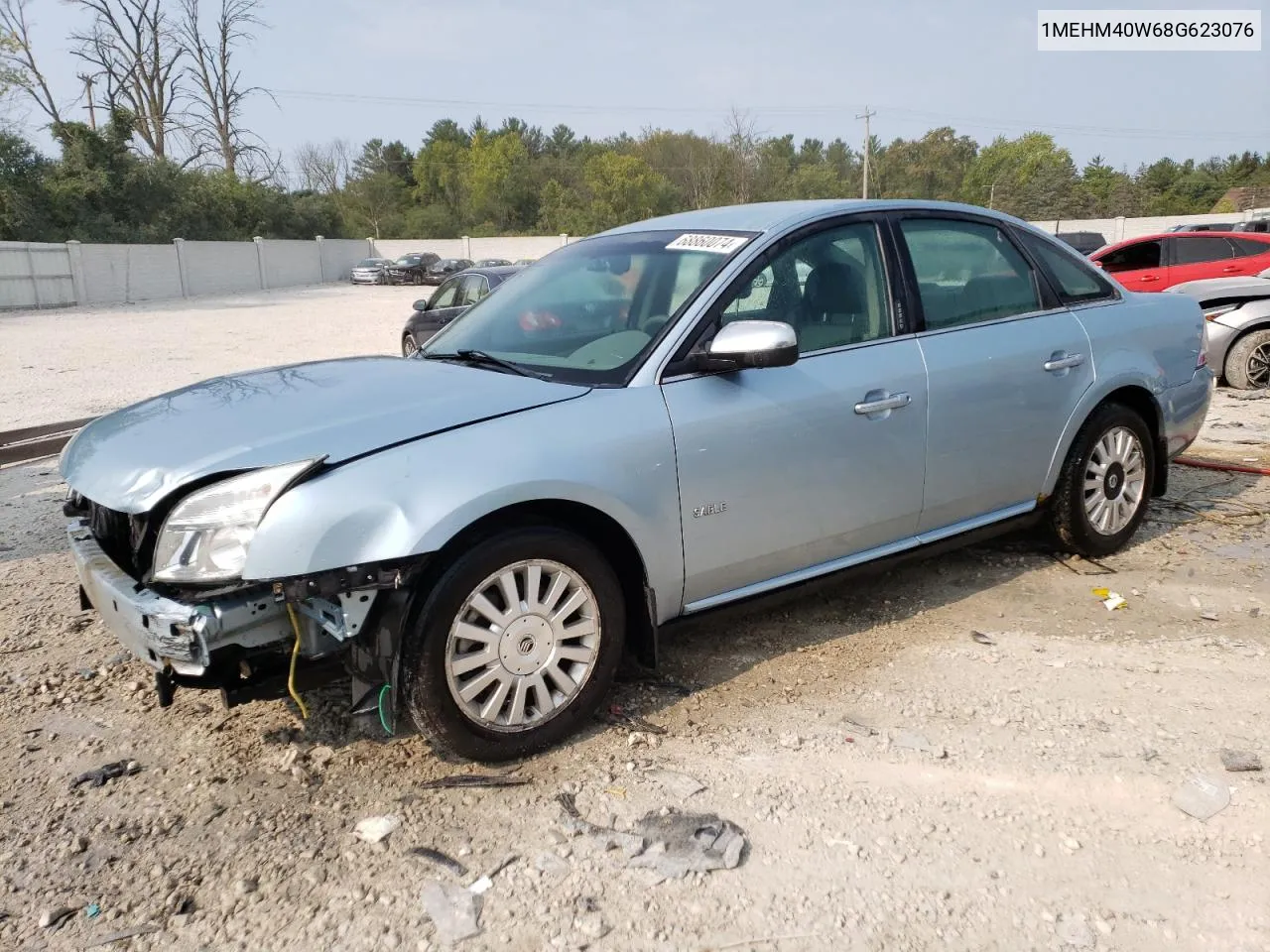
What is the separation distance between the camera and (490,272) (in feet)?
42.6

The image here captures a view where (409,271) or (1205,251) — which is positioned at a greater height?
(409,271)

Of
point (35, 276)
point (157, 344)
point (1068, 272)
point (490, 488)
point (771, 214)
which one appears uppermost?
point (35, 276)

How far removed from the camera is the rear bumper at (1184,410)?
4.85 meters

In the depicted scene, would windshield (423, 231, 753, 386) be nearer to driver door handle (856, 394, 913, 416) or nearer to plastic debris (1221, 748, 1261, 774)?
driver door handle (856, 394, 913, 416)

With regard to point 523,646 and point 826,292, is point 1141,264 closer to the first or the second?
point 826,292

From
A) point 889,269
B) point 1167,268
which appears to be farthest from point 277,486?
point 1167,268

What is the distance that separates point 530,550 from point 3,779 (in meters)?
1.85

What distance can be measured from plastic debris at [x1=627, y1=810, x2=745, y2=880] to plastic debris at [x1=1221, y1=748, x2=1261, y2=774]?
1550 mm

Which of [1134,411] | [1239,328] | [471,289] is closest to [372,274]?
[471,289]

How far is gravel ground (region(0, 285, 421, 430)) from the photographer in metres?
11.7

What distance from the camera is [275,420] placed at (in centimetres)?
298

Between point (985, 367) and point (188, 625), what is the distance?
3.14 metres

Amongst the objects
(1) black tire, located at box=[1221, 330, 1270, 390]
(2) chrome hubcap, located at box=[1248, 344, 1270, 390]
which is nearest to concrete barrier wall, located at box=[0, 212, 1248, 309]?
(1) black tire, located at box=[1221, 330, 1270, 390]

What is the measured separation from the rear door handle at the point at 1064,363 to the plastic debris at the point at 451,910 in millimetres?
3246
